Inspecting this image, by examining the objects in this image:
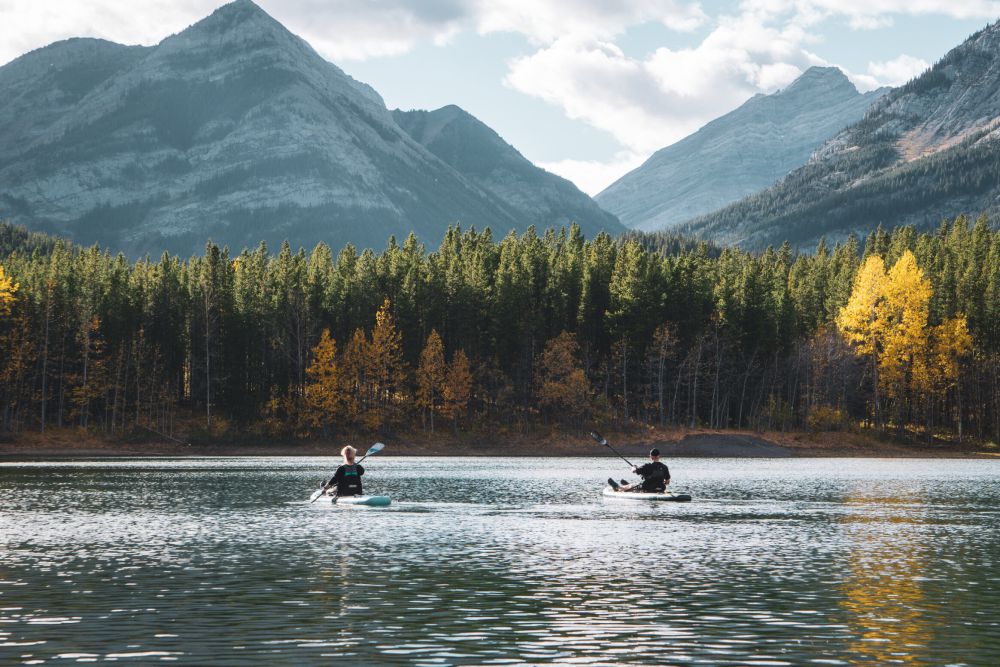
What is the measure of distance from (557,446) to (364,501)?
76.6 meters

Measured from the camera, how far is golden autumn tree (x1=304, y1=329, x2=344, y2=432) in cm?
12356

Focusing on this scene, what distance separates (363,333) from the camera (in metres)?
128

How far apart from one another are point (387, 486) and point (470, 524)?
25.0 meters

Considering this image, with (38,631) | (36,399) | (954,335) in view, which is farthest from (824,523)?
(36,399)

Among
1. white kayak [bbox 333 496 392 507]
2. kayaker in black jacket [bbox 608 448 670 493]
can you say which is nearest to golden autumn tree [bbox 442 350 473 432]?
kayaker in black jacket [bbox 608 448 670 493]

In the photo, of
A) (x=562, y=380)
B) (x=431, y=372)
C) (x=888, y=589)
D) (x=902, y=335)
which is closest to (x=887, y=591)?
(x=888, y=589)

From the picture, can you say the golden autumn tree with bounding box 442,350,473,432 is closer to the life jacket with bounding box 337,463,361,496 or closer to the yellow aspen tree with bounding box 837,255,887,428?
the yellow aspen tree with bounding box 837,255,887,428

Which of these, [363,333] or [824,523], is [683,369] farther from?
[824,523]

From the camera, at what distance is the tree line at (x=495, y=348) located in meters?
126

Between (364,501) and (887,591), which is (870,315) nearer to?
(364,501)

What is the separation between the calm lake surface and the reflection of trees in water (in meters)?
0.10

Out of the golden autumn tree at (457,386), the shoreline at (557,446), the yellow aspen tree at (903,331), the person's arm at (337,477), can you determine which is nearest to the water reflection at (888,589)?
the person's arm at (337,477)

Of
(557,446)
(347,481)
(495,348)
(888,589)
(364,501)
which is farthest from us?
(495,348)

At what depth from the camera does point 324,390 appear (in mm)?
123938
